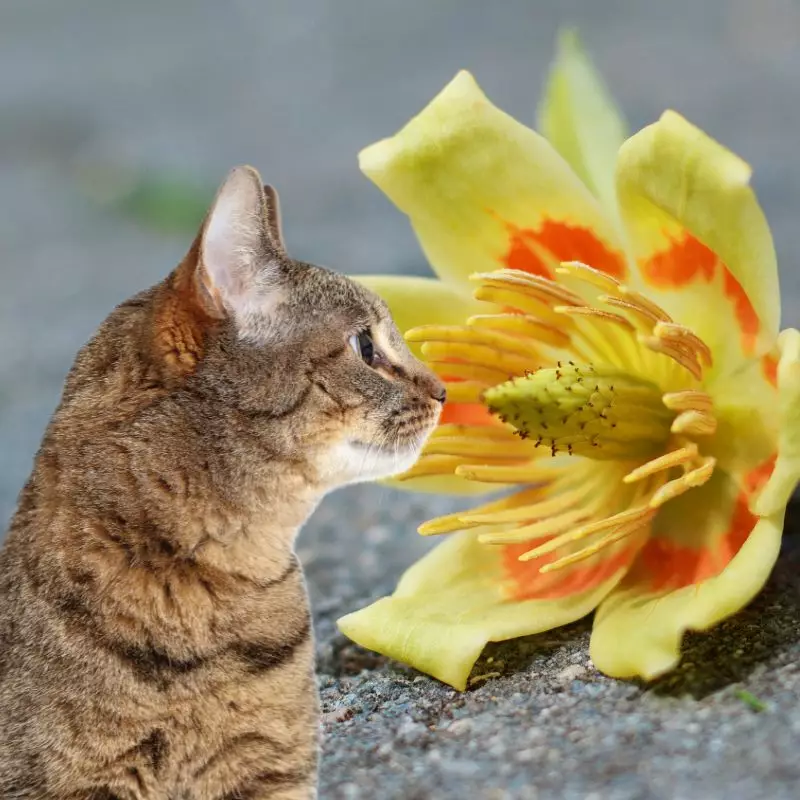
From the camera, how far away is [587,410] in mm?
709

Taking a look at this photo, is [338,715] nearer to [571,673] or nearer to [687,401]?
[571,673]

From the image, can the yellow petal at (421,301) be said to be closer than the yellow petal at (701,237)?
No

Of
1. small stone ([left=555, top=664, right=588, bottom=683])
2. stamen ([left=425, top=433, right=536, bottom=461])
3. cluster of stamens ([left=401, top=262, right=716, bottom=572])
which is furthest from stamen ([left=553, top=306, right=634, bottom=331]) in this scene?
small stone ([left=555, top=664, right=588, bottom=683])

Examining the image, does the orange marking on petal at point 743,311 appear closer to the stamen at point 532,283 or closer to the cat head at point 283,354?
the stamen at point 532,283

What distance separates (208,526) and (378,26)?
2.25 m

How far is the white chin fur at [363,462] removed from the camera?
0.63 metres

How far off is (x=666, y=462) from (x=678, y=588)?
0.08 metres

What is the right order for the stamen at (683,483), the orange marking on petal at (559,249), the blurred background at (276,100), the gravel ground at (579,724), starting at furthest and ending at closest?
the blurred background at (276,100)
the orange marking on petal at (559,249)
the stamen at (683,483)
the gravel ground at (579,724)

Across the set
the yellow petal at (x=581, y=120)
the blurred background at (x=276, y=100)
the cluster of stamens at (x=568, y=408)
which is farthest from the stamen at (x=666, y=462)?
the blurred background at (x=276, y=100)

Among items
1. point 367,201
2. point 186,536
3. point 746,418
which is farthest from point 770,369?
point 367,201

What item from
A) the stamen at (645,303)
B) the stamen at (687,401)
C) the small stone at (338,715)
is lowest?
the small stone at (338,715)

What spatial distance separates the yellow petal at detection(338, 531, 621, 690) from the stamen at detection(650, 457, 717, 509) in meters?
0.07

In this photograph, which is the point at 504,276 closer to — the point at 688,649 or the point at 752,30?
the point at 688,649

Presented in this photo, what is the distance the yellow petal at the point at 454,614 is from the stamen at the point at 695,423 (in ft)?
0.32
